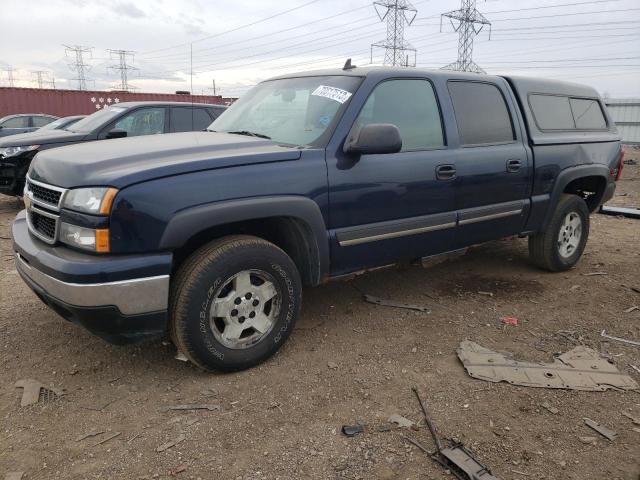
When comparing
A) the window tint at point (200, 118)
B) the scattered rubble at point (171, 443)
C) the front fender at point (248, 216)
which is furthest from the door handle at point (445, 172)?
the window tint at point (200, 118)

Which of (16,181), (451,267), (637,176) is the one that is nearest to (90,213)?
(451,267)

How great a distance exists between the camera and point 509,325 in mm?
3828

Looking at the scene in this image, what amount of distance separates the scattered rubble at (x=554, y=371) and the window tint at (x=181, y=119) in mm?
6059

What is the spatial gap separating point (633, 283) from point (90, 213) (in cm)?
474

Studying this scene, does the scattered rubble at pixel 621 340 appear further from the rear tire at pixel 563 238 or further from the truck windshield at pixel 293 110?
the truck windshield at pixel 293 110

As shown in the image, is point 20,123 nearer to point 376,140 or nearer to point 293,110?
point 293,110

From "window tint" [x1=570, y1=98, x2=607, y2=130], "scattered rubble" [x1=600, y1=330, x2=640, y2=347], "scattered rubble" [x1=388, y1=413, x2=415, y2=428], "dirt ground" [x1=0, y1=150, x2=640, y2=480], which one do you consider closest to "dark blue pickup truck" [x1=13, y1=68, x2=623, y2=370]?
"dirt ground" [x1=0, y1=150, x2=640, y2=480]

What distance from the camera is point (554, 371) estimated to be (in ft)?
10.3

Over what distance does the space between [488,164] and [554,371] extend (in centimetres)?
165

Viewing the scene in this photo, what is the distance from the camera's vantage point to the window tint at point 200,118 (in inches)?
317

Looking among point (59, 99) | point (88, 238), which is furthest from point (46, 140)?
point (59, 99)

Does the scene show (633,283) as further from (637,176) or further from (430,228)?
(637,176)

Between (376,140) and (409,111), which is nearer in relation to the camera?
(376,140)

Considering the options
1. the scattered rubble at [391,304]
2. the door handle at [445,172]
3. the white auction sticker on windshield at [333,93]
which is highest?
the white auction sticker on windshield at [333,93]
